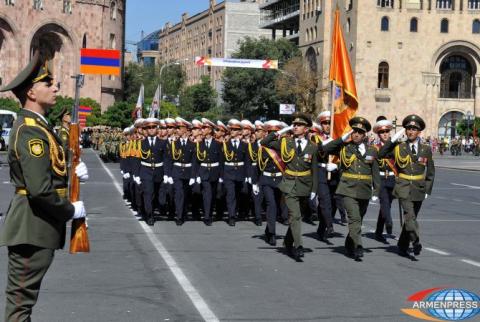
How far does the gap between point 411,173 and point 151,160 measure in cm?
591

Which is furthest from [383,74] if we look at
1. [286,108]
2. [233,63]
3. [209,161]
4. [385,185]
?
[385,185]

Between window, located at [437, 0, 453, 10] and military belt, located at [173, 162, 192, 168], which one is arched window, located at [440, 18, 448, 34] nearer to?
window, located at [437, 0, 453, 10]

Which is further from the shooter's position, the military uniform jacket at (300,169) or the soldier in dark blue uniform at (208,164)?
the soldier in dark blue uniform at (208,164)

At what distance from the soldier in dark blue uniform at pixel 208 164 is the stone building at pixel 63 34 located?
80.2 metres

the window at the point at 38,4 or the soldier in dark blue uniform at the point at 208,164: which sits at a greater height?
the window at the point at 38,4

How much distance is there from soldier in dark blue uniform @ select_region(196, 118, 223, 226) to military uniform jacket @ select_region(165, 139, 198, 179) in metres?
0.11

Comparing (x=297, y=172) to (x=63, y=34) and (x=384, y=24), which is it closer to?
(x=384, y=24)

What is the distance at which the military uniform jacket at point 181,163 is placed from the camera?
16.4 meters

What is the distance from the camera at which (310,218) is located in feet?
54.5

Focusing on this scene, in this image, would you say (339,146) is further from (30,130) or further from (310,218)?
Answer: (30,130)

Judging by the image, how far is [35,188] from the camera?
5203mm

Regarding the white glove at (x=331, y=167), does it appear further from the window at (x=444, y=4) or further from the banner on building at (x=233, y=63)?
the window at (x=444, y=4)

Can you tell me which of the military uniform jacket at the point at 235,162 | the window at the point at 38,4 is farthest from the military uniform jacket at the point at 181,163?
the window at the point at 38,4

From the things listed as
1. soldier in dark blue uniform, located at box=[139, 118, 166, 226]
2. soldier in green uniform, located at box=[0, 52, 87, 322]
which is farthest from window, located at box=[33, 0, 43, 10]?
soldier in green uniform, located at box=[0, 52, 87, 322]
